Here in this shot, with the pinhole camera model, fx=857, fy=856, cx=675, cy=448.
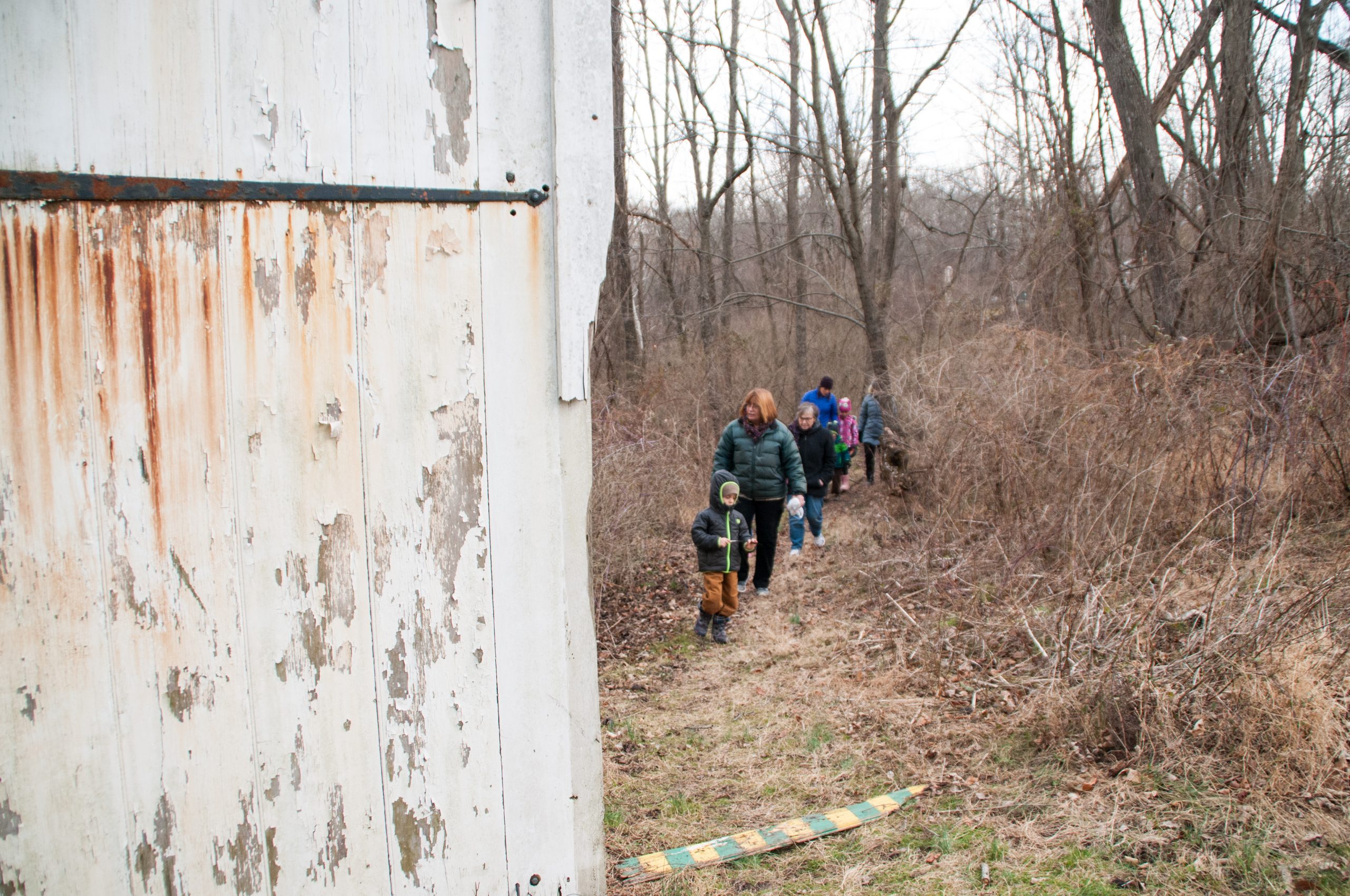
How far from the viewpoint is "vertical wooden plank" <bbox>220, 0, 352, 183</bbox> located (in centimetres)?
155

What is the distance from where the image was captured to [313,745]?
5.41 feet

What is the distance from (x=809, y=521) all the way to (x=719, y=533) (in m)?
2.65

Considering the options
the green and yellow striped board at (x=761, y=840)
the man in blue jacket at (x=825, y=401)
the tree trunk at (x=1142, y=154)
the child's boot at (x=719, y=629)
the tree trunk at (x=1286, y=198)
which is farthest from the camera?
the man in blue jacket at (x=825, y=401)

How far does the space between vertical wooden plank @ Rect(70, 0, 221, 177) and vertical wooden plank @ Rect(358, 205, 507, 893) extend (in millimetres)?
303

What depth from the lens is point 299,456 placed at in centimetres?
161

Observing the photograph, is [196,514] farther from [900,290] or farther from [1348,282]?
[900,290]

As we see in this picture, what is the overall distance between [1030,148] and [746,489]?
9.43 meters

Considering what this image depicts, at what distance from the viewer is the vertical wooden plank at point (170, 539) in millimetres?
1508

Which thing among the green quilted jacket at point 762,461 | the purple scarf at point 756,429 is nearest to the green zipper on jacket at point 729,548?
the green quilted jacket at point 762,461

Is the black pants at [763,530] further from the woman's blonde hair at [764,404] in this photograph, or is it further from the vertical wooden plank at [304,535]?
the vertical wooden plank at [304,535]

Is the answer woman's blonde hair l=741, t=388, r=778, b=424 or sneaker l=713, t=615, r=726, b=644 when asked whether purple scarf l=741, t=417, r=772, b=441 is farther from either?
sneaker l=713, t=615, r=726, b=644

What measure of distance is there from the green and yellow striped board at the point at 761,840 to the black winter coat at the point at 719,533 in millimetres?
2457

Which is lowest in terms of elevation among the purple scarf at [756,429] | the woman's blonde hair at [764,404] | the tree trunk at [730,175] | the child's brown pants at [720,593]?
the child's brown pants at [720,593]

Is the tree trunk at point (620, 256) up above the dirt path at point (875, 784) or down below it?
above
